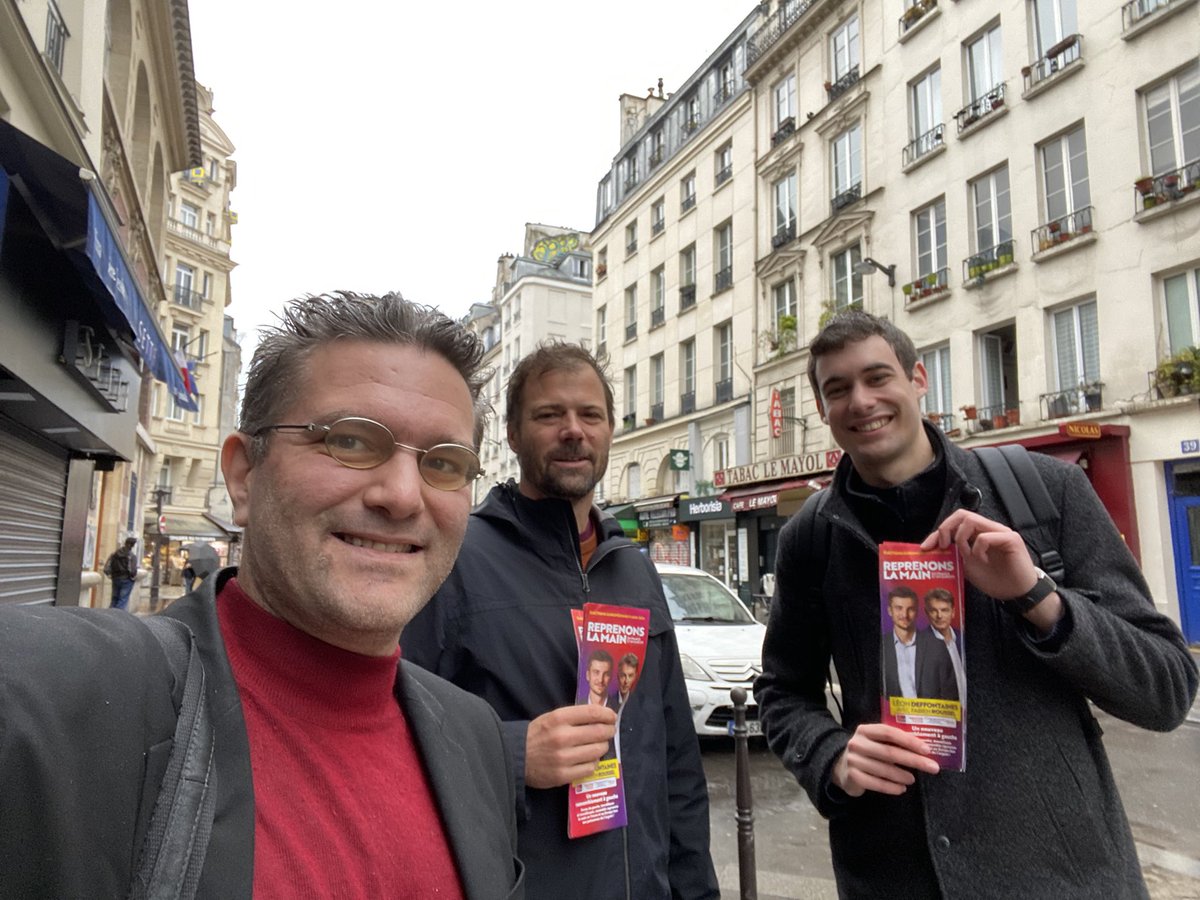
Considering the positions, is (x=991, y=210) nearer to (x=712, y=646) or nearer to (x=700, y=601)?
(x=700, y=601)

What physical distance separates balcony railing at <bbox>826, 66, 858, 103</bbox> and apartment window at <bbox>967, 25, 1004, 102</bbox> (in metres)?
3.22

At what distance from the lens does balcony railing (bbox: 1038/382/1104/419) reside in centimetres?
1241

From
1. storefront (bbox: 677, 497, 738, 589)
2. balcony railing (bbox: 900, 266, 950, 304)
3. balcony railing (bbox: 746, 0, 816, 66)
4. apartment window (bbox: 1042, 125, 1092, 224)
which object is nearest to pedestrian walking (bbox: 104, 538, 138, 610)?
storefront (bbox: 677, 497, 738, 589)

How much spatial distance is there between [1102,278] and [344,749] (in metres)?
15.1

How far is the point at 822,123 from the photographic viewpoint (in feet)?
63.3

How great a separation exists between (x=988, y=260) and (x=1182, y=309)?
369 centimetres

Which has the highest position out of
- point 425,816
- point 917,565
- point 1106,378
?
point 1106,378

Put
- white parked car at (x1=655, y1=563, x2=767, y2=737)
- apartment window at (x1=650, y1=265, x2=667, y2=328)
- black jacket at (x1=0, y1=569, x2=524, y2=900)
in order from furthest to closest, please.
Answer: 1. apartment window at (x1=650, y1=265, x2=667, y2=328)
2. white parked car at (x1=655, y1=563, x2=767, y2=737)
3. black jacket at (x1=0, y1=569, x2=524, y2=900)

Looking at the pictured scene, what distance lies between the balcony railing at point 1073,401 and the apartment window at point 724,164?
13.7m

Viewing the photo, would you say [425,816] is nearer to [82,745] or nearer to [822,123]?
[82,745]

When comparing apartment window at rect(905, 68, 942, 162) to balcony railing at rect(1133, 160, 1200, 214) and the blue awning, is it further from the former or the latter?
the blue awning

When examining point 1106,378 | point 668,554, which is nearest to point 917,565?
point 1106,378

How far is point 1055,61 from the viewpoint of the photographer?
1352 cm

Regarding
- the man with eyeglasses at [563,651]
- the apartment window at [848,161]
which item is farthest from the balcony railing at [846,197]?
the man with eyeglasses at [563,651]
